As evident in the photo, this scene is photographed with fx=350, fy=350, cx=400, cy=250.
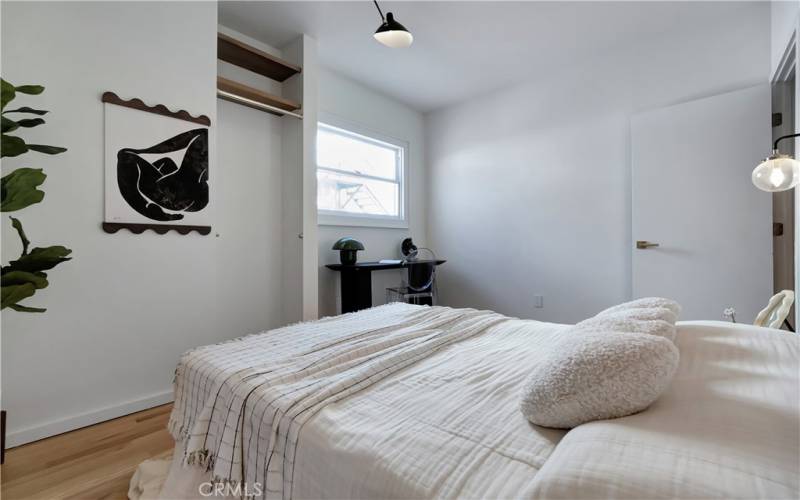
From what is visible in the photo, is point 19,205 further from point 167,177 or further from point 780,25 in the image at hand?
point 780,25

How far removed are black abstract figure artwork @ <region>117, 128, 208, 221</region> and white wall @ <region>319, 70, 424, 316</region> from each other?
1.25 meters

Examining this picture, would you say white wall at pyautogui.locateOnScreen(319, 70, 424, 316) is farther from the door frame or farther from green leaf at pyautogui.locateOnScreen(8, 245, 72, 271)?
the door frame

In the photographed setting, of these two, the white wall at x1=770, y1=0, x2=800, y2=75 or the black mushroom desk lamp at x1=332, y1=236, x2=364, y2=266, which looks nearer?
the white wall at x1=770, y1=0, x2=800, y2=75

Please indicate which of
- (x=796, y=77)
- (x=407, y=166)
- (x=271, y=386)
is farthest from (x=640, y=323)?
(x=407, y=166)

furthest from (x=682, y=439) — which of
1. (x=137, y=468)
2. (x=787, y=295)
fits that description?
(x=137, y=468)

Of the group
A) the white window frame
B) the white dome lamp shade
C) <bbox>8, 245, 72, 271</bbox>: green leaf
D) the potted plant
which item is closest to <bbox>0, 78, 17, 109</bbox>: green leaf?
the potted plant

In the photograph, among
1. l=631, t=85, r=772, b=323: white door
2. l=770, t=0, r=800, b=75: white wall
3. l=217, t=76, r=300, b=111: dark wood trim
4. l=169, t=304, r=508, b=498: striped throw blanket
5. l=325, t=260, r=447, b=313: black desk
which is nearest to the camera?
l=169, t=304, r=508, b=498: striped throw blanket

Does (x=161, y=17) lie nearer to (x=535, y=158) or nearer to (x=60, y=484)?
(x=60, y=484)

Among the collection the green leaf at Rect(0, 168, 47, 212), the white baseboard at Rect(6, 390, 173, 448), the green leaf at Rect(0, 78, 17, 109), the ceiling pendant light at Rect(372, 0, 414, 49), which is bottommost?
the white baseboard at Rect(6, 390, 173, 448)

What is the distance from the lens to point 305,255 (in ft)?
9.64

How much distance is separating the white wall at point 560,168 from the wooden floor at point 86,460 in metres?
3.21

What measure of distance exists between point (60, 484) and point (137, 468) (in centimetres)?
28

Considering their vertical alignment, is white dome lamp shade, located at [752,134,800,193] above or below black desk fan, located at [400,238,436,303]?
above

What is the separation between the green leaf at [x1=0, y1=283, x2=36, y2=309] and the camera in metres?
1.32
